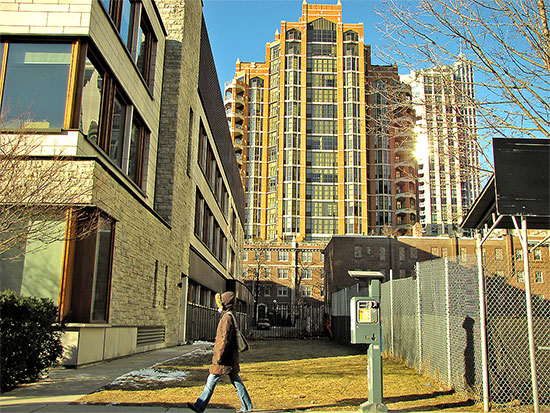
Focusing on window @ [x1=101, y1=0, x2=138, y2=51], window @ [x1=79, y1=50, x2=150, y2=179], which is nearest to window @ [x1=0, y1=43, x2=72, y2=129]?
window @ [x1=79, y1=50, x2=150, y2=179]

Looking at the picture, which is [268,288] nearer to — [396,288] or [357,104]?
[357,104]

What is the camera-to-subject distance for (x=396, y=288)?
1427cm

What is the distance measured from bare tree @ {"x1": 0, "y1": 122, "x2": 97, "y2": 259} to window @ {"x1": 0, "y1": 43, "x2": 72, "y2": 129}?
0.75 metres

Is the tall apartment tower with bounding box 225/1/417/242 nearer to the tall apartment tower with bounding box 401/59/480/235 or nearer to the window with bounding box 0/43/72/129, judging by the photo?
the tall apartment tower with bounding box 401/59/480/235

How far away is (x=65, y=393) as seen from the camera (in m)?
7.93

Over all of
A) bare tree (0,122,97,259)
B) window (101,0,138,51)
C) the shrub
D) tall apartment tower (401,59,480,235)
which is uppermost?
window (101,0,138,51)

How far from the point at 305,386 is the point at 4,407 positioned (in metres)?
5.13

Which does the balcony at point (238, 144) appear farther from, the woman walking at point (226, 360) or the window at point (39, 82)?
the woman walking at point (226, 360)

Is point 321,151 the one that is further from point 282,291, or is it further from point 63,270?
point 63,270

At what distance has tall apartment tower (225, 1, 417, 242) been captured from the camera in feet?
335

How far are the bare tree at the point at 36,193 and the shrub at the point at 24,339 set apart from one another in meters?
0.98

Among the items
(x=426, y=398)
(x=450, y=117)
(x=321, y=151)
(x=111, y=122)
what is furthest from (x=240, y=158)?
(x=426, y=398)

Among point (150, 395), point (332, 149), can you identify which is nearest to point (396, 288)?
point (150, 395)

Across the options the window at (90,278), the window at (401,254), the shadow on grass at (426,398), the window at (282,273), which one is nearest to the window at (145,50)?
the window at (90,278)
